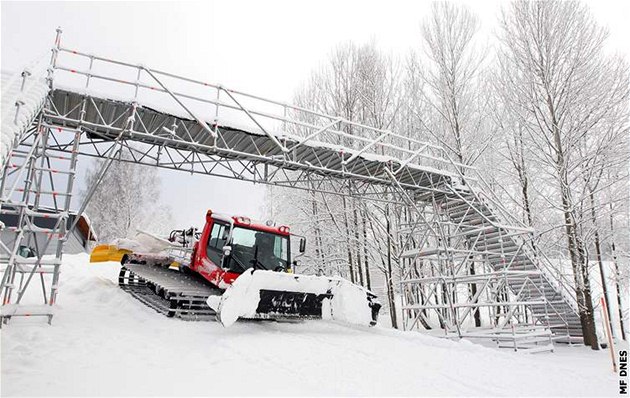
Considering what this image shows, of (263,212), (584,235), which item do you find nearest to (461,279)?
(584,235)

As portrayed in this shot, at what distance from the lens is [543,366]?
275 inches

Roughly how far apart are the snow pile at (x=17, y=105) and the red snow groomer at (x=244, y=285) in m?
4.32

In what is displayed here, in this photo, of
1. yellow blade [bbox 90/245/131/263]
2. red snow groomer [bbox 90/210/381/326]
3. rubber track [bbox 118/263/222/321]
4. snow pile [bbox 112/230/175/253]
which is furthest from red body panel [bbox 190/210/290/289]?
yellow blade [bbox 90/245/131/263]

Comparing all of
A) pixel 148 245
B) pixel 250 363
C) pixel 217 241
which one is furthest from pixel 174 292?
pixel 148 245

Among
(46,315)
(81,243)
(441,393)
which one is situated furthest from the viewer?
(81,243)

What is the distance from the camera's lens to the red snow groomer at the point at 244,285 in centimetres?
812

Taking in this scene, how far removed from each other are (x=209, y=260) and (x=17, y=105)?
617 cm

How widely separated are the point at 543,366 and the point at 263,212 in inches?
755

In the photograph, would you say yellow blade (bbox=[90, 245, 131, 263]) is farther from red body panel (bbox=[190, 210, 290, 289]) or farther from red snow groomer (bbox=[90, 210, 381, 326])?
red body panel (bbox=[190, 210, 290, 289])

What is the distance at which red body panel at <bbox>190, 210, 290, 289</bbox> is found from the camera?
9.46 metres

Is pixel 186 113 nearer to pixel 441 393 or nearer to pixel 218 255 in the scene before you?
pixel 218 255

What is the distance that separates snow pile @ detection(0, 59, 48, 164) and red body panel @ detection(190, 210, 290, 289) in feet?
15.5

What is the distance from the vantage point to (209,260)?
1028cm

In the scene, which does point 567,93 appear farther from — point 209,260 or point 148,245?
point 148,245
